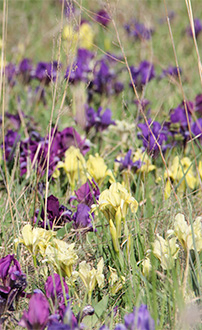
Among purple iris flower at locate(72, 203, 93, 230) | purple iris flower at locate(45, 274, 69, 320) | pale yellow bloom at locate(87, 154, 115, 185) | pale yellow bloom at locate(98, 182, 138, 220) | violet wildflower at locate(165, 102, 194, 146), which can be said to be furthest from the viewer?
violet wildflower at locate(165, 102, 194, 146)

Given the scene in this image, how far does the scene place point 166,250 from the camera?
4.13 feet

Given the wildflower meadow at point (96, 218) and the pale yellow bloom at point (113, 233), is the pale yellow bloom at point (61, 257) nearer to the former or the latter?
the wildflower meadow at point (96, 218)

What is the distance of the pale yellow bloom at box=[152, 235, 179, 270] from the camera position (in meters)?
1.20

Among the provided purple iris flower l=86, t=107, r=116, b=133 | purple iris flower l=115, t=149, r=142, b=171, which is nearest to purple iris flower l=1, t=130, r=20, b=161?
purple iris flower l=86, t=107, r=116, b=133

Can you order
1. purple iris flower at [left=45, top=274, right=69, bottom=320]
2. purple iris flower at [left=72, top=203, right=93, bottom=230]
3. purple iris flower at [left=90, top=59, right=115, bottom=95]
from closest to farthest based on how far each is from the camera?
purple iris flower at [left=45, top=274, right=69, bottom=320] < purple iris flower at [left=72, top=203, right=93, bottom=230] < purple iris flower at [left=90, top=59, right=115, bottom=95]

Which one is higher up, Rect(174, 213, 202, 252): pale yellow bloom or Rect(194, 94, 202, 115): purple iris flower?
Rect(194, 94, 202, 115): purple iris flower

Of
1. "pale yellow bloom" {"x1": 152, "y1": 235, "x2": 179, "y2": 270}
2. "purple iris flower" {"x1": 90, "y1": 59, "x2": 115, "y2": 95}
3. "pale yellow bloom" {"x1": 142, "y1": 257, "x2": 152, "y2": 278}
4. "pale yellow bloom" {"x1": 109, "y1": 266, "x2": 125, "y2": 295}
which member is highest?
"purple iris flower" {"x1": 90, "y1": 59, "x2": 115, "y2": 95}

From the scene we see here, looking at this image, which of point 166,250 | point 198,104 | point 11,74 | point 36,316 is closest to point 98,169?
point 166,250

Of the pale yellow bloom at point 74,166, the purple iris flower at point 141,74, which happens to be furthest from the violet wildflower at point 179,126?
the purple iris flower at point 141,74

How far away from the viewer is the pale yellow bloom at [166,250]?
1.20m

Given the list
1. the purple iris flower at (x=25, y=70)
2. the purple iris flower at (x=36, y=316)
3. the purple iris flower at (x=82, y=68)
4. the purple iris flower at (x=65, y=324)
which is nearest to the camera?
the purple iris flower at (x=65, y=324)

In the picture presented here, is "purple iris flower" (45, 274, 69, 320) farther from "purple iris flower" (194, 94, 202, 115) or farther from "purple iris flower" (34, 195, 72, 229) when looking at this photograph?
"purple iris flower" (194, 94, 202, 115)

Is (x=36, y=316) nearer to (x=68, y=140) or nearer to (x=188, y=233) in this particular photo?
(x=188, y=233)

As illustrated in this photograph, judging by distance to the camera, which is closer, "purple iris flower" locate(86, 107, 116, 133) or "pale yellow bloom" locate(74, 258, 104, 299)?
"pale yellow bloom" locate(74, 258, 104, 299)
